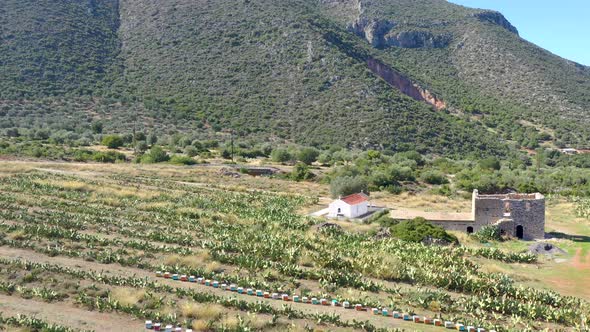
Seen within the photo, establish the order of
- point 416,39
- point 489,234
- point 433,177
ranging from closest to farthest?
point 489,234, point 433,177, point 416,39

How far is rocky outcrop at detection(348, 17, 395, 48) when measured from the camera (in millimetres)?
97438

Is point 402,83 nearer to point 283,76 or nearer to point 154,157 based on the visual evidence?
point 283,76

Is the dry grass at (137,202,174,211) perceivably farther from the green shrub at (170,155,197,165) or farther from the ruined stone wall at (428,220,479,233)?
the green shrub at (170,155,197,165)

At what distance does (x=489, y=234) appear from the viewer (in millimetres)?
28188

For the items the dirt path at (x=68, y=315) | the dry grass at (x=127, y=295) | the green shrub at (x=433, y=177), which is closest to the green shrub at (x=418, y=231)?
the dry grass at (x=127, y=295)

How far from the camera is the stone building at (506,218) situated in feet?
93.7

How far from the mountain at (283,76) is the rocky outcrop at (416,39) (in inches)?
7.6

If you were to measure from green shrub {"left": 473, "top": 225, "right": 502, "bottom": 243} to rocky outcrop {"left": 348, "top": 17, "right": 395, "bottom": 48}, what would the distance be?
239 ft

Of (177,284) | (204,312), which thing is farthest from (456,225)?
(204,312)

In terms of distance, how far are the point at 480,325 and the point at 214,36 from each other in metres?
74.0

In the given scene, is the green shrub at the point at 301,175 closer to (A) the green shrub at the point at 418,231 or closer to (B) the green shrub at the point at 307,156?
(B) the green shrub at the point at 307,156

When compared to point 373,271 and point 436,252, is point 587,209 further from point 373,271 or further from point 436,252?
point 373,271

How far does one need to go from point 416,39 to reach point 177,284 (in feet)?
292

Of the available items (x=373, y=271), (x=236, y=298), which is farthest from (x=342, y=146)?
(x=236, y=298)
